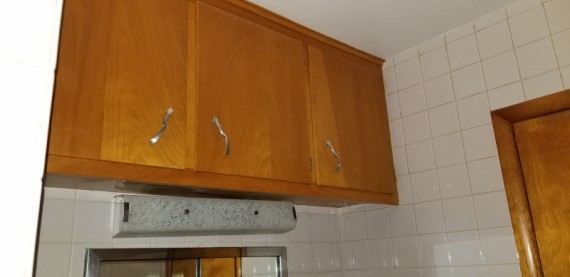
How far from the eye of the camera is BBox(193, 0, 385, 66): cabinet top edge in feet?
4.78

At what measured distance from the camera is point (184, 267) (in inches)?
57.6

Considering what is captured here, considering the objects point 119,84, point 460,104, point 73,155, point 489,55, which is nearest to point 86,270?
point 73,155

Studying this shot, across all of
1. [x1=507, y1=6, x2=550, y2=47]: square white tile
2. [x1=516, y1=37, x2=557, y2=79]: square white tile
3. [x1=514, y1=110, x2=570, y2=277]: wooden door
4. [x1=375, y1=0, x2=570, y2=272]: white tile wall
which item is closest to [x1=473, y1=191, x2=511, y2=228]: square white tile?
[x1=375, y1=0, x2=570, y2=272]: white tile wall

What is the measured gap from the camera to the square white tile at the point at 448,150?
1.62 metres

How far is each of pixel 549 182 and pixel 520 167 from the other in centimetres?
10

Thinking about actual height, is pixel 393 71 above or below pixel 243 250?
above

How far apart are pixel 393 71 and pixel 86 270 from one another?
143 centimetres

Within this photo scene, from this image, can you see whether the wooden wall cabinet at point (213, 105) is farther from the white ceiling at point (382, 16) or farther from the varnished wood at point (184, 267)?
the varnished wood at point (184, 267)

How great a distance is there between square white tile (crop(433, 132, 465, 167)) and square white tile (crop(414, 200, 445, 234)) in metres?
0.16

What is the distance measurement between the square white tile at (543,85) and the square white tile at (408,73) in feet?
1.41

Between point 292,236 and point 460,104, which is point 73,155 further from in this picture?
point 460,104

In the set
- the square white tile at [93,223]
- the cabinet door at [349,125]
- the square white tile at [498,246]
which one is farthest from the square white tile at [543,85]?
the square white tile at [93,223]

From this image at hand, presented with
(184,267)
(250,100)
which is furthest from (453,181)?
(184,267)

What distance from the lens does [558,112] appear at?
59.3 inches
